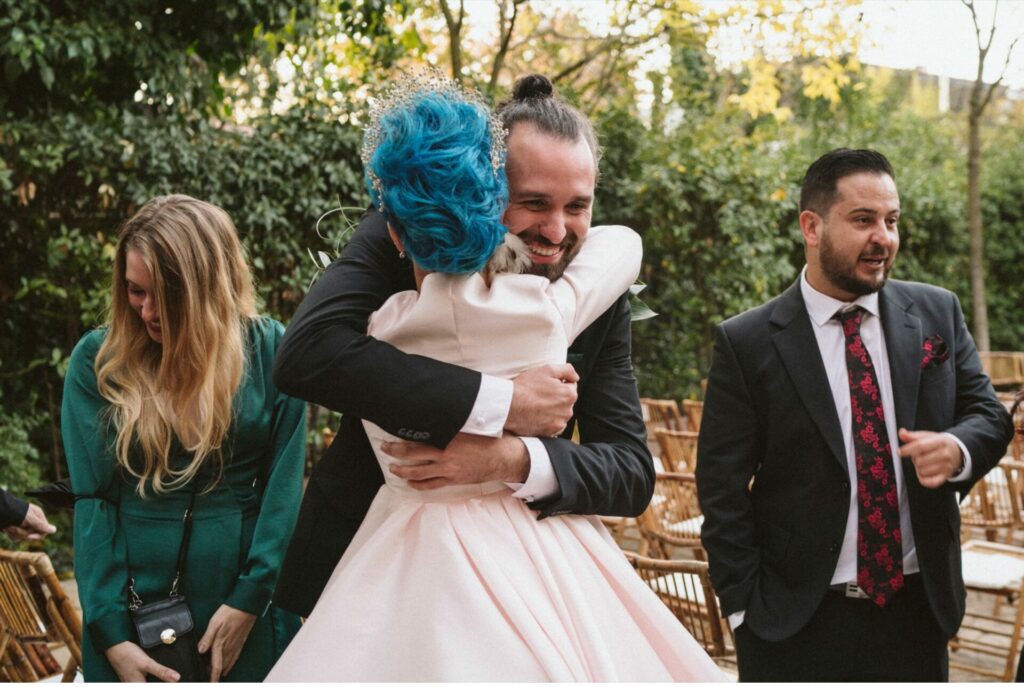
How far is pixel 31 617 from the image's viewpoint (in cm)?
292

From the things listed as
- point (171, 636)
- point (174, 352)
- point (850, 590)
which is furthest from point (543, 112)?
point (850, 590)

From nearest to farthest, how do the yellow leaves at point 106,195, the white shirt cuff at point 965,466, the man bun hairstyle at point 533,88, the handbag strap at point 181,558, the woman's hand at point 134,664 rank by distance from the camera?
the man bun hairstyle at point 533,88, the woman's hand at point 134,664, the handbag strap at point 181,558, the white shirt cuff at point 965,466, the yellow leaves at point 106,195

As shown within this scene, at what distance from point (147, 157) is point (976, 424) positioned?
5.29 metres

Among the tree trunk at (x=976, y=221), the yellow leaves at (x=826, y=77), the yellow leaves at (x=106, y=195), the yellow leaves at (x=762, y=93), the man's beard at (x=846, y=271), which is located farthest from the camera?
the tree trunk at (x=976, y=221)

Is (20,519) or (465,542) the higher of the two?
(465,542)

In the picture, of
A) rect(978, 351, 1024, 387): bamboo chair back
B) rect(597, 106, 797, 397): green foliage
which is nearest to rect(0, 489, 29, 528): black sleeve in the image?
rect(597, 106, 797, 397): green foliage

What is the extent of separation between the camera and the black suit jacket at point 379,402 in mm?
1527

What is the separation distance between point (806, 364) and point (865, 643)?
798 mm

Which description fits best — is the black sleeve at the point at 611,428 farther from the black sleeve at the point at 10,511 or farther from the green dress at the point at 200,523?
the black sleeve at the point at 10,511

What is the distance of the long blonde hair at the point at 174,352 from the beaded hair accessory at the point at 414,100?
1.02 metres

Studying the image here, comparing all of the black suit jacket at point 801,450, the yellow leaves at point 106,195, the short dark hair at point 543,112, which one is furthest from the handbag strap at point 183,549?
the yellow leaves at point 106,195

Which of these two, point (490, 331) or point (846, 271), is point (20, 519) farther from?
point (846, 271)

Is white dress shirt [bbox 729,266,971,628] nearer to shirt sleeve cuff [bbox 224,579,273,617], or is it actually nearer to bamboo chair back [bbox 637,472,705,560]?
shirt sleeve cuff [bbox 224,579,273,617]

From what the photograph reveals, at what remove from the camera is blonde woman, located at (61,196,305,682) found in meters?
2.39
